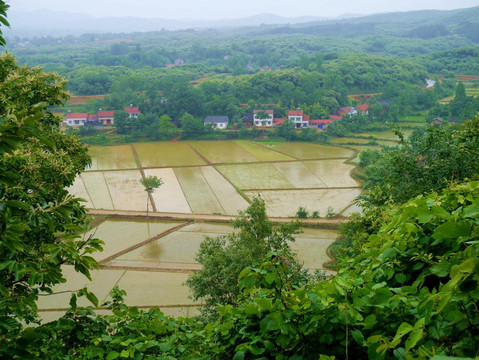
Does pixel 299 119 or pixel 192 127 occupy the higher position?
pixel 299 119

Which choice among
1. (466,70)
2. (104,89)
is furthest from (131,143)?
(466,70)

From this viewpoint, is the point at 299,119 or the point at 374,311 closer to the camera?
the point at 374,311

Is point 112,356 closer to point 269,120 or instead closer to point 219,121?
A: point 219,121

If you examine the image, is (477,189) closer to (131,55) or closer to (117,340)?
(117,340)

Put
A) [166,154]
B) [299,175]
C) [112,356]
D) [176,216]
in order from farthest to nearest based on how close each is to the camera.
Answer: [166,154] → [299,175] → [176,216] → [112,356]

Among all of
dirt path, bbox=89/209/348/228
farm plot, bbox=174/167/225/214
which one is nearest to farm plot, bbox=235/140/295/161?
farm plot, bbox=174/167/225/214

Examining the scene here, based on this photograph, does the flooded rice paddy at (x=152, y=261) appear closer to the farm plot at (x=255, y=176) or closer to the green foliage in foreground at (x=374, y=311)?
the farm plot at (x=255, y=176)

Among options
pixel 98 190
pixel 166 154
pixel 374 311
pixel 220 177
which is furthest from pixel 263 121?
pixel 374 311
